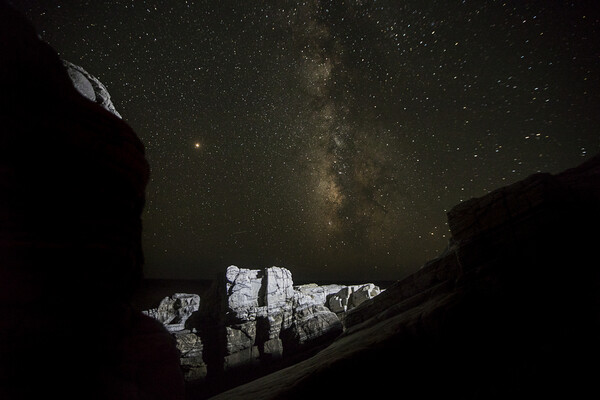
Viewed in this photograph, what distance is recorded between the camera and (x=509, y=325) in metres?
6.89

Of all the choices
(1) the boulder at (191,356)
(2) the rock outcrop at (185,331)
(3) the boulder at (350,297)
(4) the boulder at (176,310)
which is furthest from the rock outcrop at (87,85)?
(3) the boulder at (350,297)

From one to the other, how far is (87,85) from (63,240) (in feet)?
22.5

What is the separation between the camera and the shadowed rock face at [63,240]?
4.72 meters

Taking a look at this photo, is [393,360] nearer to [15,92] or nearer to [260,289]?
[15,92]

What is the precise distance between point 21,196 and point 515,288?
13565 millimetres

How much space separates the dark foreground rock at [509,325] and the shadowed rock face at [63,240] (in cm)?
427

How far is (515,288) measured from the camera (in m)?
7.33

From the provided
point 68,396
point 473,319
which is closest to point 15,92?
point 68,396

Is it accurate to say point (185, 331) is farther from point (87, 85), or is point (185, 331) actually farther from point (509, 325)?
point (509, 325)

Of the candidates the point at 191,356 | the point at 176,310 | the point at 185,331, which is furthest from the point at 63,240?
the point at 176,310

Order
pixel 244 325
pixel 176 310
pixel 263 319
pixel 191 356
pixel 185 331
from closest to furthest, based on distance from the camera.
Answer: pixel 191 356 < pixel 185 331 < pixel 244 325 < pixel 263 319 < pixel 176 310

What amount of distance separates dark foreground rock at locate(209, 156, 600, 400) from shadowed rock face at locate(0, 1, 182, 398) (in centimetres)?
427

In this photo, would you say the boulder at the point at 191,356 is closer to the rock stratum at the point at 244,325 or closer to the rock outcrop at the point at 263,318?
the rock stratum at the point at 244,325

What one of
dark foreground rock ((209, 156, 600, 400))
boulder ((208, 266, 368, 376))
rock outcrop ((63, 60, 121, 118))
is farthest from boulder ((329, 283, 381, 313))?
rock outcrop ((63, 60, 121, 118))
